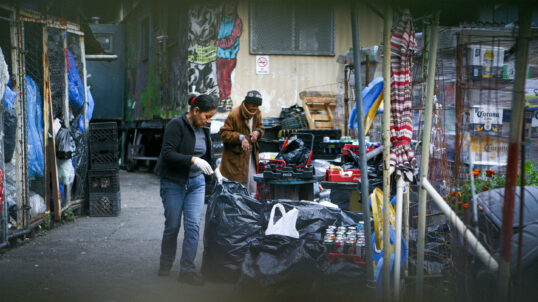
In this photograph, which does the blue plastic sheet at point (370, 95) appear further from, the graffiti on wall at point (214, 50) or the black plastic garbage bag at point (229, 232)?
the graffiti on wall at point (214, 50)

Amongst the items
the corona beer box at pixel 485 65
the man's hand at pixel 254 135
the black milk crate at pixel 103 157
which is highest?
the corona beer box at pixel 485 65

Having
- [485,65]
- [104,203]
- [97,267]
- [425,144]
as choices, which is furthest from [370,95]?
[104,203]

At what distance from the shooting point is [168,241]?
5.09 metres

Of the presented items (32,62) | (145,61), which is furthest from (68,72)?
(145,61)

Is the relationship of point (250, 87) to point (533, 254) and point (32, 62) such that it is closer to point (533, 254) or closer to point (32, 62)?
point (32, 62)

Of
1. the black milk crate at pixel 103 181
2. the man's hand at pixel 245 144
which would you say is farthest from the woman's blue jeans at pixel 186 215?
the black milk crate at pixel 103 181

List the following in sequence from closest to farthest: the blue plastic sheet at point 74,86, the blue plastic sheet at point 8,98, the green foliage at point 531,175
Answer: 1. the blue plastic sheet at point 8,98
2. the green foliage at point 531,175
3. the blue plastic sheet at point 74,86

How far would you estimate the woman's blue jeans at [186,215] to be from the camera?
500 centimetres

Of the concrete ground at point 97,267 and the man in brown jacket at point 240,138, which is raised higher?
the man in brown jacket at point 240,138

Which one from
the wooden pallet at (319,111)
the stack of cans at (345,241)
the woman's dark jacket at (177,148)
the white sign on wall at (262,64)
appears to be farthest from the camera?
the white sign on wall at (262,64)

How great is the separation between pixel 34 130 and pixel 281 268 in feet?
14.2

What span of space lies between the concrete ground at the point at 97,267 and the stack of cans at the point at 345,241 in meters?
1.01

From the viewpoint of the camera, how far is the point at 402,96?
12.7 ft

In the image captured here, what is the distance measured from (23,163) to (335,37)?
9.48 m
